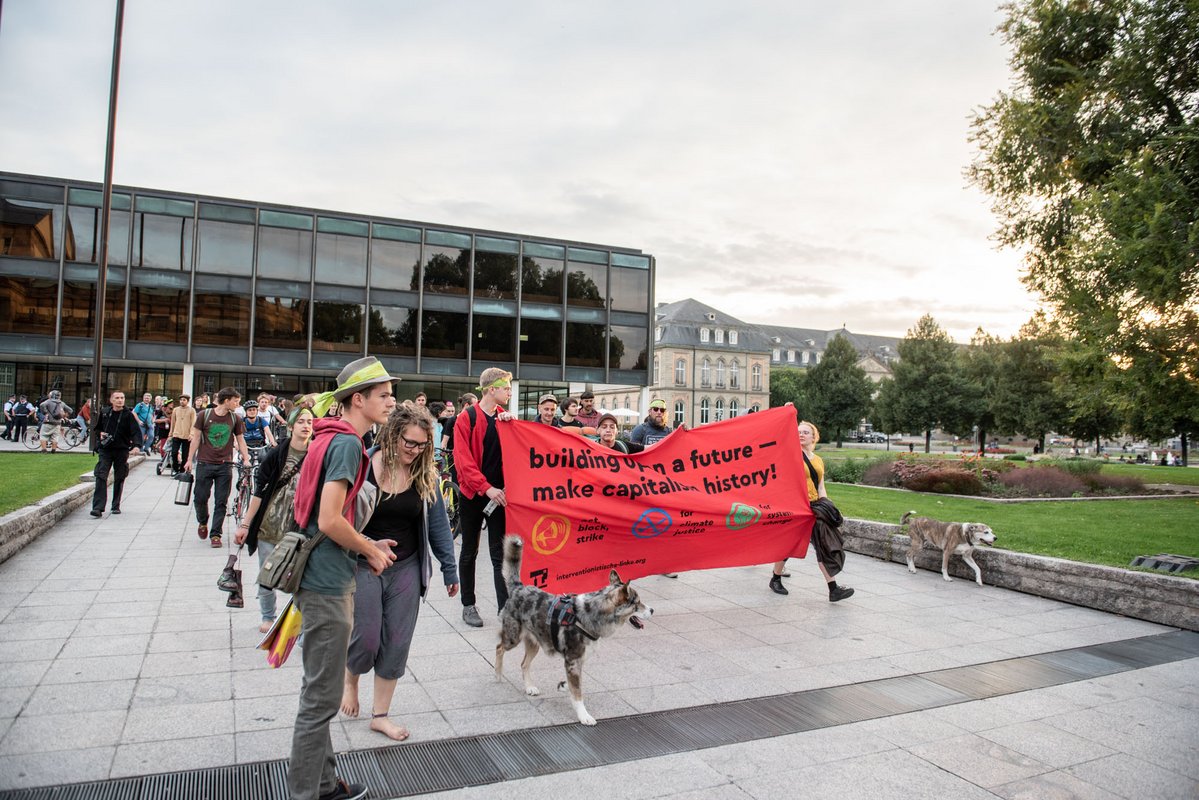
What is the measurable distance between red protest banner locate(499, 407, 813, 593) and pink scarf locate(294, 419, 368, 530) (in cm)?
327

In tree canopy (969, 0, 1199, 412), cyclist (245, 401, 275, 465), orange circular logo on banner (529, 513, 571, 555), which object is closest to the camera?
orange circular logo on banner (529, 513, 571, 555)

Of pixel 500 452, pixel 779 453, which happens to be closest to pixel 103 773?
pixel 500 452

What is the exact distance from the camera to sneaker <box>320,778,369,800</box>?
12.5 ft

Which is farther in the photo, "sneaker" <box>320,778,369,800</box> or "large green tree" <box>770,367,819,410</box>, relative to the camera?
"large green tree" <box>770,367,819,410</box>

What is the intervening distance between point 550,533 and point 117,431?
919cm

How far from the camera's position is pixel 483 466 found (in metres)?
7.11

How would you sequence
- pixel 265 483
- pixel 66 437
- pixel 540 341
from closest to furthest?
pixel 265 483, pixel 66 437, pixel 540 341

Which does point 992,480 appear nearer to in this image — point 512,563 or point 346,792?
point 512,563

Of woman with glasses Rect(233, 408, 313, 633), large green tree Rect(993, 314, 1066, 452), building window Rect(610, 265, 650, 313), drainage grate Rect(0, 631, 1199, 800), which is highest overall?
building window Rect(610, 265, 650, 313)

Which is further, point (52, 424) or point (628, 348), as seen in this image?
point (628, 348)

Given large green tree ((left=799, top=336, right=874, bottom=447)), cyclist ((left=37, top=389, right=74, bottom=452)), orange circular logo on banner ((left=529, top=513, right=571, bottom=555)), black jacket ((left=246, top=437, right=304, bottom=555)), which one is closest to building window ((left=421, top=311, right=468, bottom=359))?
cyclist ((left=37, top=389, right=74, bottom=452))

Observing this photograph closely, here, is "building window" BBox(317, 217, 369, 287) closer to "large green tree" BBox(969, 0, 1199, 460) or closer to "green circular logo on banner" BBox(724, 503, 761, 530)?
"large green tree" BBox(969, 0, 1199, 460)

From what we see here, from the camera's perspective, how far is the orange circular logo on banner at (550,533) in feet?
23.1

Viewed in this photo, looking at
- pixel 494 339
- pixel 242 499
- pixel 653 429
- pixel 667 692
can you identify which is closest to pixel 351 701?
pixel 667 692
